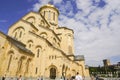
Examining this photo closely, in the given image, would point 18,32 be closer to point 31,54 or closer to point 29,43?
point 29,43

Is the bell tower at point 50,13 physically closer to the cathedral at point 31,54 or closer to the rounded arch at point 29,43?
the cathedral at point 31,54

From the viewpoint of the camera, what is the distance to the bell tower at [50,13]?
39141mm

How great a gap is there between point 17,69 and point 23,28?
10.4 metres

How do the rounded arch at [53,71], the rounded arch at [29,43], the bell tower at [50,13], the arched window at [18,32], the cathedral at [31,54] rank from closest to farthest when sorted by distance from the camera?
the cathedral at [31,54], the rounded arch at [53,71], the rounded arch at [29,43], the arched window at [18,32], the bell tower at [50,13]

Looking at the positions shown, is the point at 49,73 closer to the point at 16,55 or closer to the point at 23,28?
the point at 16,55

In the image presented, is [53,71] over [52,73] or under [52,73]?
over

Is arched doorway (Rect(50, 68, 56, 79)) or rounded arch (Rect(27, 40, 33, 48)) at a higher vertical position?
rounded arch (Rect(27, 40, 33, 48))

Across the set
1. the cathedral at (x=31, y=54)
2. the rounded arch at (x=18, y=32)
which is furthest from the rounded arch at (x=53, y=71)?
the rounded arch at (x=18, y=32)

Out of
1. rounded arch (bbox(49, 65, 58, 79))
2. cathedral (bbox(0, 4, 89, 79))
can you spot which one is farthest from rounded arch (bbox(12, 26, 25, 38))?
rounded arch (bbox(49, 65, 58, 79))

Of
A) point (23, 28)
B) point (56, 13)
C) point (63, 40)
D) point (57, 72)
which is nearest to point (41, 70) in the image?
point (57, 72)

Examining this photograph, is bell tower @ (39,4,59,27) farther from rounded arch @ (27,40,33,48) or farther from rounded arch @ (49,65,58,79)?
rounded arch @ (49,65,58,79)

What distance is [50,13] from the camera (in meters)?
40.1

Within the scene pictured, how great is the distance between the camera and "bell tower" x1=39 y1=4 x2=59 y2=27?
3914 centimetres

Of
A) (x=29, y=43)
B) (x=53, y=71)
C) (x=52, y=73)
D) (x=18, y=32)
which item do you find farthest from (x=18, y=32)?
(x=52, y=73)
